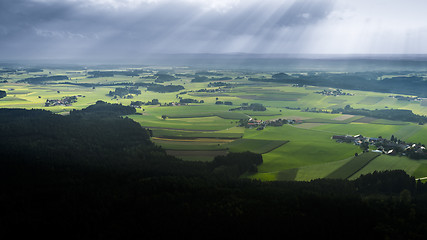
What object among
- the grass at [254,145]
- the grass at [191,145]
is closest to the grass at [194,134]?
the grass at [191,145]

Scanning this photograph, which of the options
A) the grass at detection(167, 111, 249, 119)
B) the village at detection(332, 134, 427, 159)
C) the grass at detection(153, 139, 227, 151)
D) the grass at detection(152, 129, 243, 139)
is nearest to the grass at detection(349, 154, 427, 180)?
the village at detection(332, 134, 427, 159)

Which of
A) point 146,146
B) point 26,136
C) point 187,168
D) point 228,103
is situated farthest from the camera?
point 228,103

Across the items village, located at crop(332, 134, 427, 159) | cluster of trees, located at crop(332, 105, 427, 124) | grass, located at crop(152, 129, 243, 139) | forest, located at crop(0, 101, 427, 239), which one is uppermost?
cluster of trees, located at crop(332, 105, 427, 124)

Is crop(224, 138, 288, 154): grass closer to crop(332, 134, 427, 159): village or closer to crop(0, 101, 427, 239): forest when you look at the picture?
crop(0, 101, 427, 239): forest

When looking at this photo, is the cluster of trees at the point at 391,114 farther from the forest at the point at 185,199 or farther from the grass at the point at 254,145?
the forest at the point at 185,199

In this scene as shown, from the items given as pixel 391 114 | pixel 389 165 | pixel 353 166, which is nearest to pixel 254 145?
pixel 353 166

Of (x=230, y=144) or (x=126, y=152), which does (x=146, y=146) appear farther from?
(x=230, y=144)

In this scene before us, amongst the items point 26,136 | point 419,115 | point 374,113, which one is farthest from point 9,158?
point 419,115
